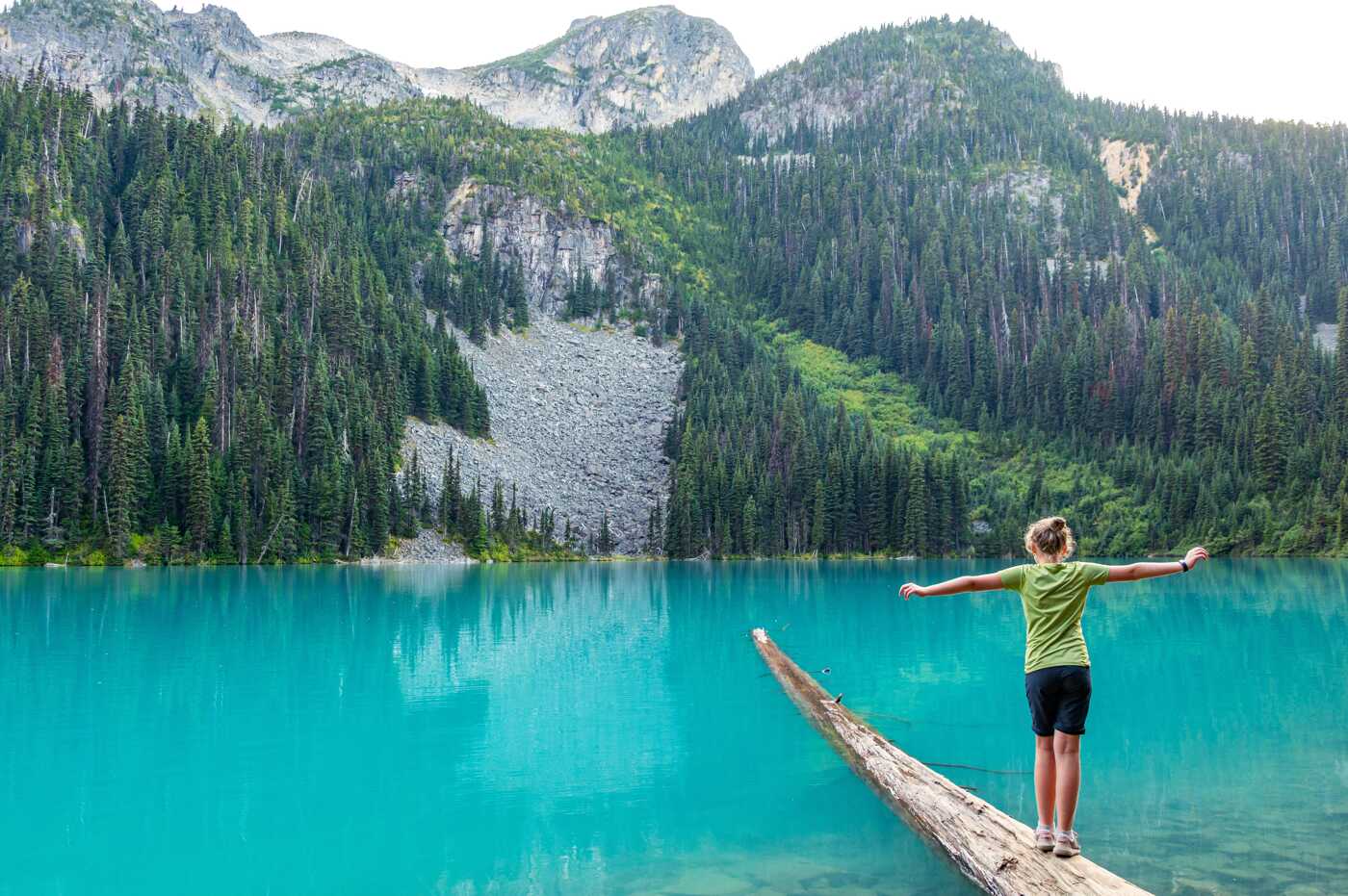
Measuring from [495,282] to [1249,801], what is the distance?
563 feet

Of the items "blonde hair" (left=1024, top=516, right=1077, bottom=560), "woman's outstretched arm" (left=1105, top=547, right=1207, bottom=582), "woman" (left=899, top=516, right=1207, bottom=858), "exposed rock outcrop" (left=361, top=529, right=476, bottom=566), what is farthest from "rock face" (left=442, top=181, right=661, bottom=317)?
"woman's outstretched arm" (left=1105, top=547, right=1207, bottom=582)

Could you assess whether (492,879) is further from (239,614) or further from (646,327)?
(646,327)

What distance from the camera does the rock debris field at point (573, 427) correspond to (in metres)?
129

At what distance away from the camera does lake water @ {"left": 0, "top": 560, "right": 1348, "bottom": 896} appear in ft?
41.2

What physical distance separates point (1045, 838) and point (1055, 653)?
2046mm

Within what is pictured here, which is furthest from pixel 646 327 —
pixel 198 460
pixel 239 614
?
pixel 239 614

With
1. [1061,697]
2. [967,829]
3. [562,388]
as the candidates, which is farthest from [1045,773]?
[562,388]

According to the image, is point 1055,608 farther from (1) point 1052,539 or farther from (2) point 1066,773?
(2) point 1066,773

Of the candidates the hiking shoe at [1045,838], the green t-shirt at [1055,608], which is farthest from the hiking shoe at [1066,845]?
the green t-shirt at [1055,608]

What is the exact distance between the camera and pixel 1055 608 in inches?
396

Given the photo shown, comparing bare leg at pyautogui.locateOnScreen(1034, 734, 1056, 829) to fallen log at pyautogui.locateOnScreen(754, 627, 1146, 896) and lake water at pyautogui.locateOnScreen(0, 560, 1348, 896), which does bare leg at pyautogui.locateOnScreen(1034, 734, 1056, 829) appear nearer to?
fallen log at pyautogui.locateOnScreen(754, 627, 1146, 896)

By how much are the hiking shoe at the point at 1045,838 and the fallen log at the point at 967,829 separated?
0.21 ft

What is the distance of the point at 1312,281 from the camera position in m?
196

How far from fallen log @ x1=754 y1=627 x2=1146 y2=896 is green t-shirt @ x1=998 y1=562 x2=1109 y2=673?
1958 mm
